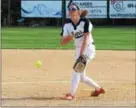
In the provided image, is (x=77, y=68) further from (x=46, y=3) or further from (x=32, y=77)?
(x=46, y=3)

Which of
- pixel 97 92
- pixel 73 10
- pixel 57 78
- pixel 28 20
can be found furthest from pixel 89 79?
pixel 28 20

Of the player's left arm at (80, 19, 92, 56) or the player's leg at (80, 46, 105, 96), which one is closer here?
the player's left arm at (80, 19, 92, 56)

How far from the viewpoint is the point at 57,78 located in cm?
1309

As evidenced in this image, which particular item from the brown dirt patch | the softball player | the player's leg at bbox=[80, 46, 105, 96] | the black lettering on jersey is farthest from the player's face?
the brown dirt patch

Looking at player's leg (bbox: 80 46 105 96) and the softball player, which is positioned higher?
the softball player

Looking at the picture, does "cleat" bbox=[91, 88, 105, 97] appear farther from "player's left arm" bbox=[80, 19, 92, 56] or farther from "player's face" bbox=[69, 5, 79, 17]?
"player's face" bbox=[69, 5, 79, 17]

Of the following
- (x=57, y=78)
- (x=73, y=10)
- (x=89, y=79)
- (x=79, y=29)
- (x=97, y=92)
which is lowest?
(x=57, y=78)

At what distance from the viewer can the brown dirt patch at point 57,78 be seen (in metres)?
9.77

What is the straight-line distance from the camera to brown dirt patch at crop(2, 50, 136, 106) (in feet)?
32.1

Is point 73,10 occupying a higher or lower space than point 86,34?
higher

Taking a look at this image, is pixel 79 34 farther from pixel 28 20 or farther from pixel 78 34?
pixel 28 20

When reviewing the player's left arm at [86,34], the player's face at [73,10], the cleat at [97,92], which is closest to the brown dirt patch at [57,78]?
the cleat at [97,92]

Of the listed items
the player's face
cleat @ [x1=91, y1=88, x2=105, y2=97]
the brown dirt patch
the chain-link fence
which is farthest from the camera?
the chain-link fence

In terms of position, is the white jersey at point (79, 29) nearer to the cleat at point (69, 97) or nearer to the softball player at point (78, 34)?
the softball player at point (78, 34)
